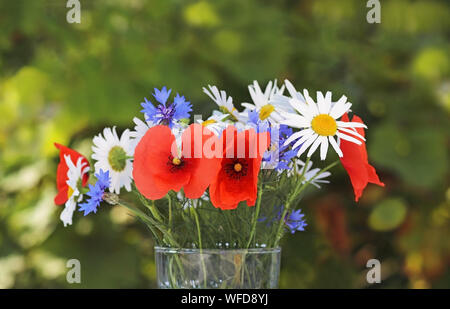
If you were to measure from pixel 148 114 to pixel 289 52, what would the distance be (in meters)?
1.31

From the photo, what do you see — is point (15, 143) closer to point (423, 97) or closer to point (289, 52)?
point (289, 52)

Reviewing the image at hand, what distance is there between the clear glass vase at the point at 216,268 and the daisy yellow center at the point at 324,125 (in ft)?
0.33

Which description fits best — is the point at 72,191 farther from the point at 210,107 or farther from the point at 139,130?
the point at 210,107

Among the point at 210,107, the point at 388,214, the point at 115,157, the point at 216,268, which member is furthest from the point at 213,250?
the point at 388,214

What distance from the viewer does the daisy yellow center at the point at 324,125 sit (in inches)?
15.6

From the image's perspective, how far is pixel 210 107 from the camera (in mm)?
1521

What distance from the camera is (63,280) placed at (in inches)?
60.3

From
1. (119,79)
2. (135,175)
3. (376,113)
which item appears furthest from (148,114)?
(376,113)

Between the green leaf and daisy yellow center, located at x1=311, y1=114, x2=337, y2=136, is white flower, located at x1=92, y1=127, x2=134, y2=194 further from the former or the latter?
the green leaf

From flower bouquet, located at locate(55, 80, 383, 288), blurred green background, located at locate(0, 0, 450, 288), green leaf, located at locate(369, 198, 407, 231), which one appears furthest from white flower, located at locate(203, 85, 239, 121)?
green leaf, located at locate(369, 198, 407, 231)

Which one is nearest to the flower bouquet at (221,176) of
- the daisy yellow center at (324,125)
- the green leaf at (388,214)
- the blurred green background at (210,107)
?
the daisy yellow center at (324,125)

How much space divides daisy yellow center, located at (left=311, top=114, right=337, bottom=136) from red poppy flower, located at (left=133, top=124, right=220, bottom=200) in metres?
0.07

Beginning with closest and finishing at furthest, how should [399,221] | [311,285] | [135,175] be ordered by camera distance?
[135,175]
[311,285]
[399,221]

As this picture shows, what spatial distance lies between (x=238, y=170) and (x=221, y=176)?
0.01 metres
